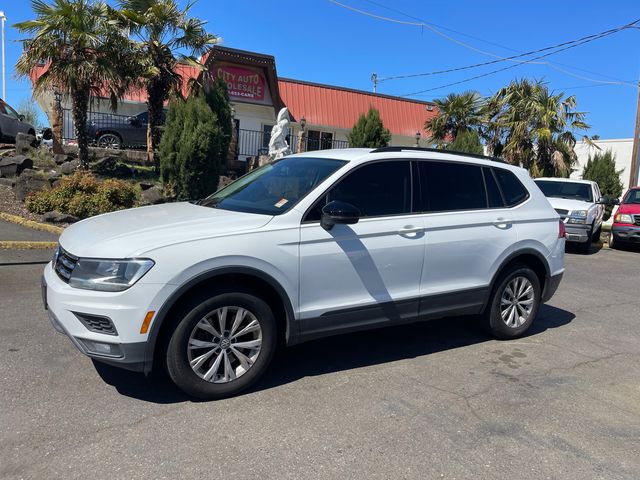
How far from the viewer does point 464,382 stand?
4293mm

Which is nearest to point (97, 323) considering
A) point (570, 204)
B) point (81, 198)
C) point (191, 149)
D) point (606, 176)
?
point (81, 198)

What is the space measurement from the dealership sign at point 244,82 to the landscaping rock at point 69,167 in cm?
901

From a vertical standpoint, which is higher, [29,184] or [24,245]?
[29,184]

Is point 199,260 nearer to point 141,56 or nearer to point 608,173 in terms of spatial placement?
point 141,56

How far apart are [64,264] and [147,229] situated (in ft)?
2.12

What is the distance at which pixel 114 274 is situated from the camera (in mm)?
3398

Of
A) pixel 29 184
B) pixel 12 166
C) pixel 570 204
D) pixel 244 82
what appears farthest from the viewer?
pixel 244 82

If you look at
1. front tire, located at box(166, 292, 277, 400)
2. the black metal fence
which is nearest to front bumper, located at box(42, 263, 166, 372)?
front tire, located at box(166, 292, 277, 400)

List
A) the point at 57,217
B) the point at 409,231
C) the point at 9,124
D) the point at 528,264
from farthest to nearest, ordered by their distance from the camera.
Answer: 1. the point at 9,124
2. the point at 57,217
3. the point at 528,264
4. the point at 409,231

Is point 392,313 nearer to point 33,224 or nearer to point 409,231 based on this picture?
point 409,231

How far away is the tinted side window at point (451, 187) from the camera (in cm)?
472

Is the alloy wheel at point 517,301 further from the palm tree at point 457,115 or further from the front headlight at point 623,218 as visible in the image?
the palm tree at point 457,115

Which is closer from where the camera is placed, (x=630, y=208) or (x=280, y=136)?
(x=630, y=208)

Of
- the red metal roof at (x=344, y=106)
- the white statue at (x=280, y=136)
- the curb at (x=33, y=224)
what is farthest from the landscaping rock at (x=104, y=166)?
the red metal roof at (x=344, y=106)
